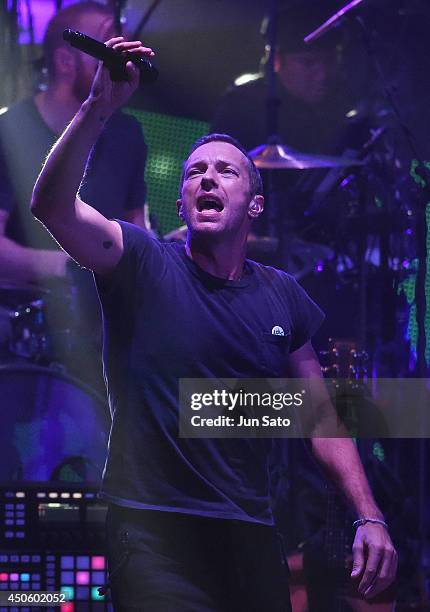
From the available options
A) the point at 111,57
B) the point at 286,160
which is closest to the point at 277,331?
the point at 111,57

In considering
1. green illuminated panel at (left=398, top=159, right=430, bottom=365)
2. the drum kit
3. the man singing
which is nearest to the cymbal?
green illuminated panel at (left=398, top=159, right=430, bottom=365)

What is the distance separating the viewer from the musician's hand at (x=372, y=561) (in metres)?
2.17

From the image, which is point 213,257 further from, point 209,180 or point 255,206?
point 255,206

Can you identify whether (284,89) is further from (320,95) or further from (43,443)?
(43,443)

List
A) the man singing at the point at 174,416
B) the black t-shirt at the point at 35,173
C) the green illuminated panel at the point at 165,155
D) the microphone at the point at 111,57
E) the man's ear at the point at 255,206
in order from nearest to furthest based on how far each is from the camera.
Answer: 1. the microphone at the point at 111,57
2. the man singing at the point at 174,416
3. the man's ear at the point at 255,206
4. the black t-shirt at the point at 35,173
5. the green illuminated panel at the point at 165,155

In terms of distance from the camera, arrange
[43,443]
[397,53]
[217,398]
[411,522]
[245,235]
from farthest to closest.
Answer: [397,53], [411,522], [43,443], [245,235], [217,398]

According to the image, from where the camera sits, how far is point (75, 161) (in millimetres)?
1970

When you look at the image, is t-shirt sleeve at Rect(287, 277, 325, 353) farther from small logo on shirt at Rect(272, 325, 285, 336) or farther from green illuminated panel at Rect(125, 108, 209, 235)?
green illuminated panel at Rect(125, 108, 209, 235)

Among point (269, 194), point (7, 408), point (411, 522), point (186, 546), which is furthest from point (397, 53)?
point (186, 546)

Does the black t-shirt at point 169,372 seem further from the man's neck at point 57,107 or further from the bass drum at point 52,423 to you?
the man's neck at point 57,107

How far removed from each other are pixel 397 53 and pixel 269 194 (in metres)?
1.70

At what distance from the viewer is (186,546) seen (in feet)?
6.98

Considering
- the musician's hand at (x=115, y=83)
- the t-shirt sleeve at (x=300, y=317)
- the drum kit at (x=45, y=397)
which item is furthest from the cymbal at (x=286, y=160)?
the musician's hand at (x=115, y=83)

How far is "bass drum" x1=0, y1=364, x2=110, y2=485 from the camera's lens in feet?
11.5
